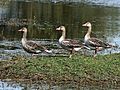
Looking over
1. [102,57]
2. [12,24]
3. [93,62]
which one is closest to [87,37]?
[102,57]

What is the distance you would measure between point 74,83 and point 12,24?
17320mm

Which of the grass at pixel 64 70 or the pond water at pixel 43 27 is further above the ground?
the grass at pixel 64 70

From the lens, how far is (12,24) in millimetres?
31422

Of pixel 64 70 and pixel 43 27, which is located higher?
pixel 64 70

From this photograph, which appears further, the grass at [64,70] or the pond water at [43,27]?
the pond water at [43,27]

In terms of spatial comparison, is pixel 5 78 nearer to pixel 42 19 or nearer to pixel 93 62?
pixel 93 62

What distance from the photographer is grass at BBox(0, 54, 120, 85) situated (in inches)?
585

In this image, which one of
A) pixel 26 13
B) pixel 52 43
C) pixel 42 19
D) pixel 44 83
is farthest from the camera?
pixel 26 13

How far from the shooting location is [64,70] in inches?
602

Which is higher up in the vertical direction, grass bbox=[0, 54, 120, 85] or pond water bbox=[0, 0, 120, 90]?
grass bbox=[0, 54, 120, 85]

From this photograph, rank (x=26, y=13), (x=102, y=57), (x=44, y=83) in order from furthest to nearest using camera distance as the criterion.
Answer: (x=26, y=13) < (x=102, y=57) < (x=44, y=83)

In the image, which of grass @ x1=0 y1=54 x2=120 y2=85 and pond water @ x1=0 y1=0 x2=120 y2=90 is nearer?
grass @ x1=0 y1=54 x2=120 y2=85

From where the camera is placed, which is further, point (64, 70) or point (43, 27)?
point (43, 27)

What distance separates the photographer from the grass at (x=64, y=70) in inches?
585
